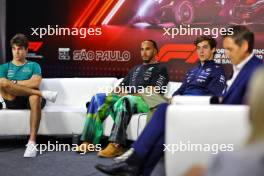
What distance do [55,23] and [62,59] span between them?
50cm

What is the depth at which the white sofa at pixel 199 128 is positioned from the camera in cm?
255

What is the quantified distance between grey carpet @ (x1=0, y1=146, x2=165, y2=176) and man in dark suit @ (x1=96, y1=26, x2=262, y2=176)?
1.96ft

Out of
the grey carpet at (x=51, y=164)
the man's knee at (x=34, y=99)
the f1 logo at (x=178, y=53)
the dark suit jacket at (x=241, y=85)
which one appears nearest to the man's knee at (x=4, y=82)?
the man's knee at (x=34, y=99)

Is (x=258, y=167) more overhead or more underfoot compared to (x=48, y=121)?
more overhead

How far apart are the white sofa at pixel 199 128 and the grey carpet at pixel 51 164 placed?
2.35 feet

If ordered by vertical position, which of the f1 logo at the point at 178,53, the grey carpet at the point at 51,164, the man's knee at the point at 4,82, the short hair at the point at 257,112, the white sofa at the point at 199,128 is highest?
the f1 logo at the point at 178,53

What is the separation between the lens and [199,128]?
259 centimetres

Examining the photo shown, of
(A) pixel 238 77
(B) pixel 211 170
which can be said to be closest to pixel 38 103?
(A) pixel 238 77

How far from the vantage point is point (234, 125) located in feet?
8.37

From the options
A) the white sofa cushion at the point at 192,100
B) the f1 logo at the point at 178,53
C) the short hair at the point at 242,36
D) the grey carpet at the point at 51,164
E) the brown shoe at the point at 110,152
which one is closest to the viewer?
the short hair at the point at 242,36

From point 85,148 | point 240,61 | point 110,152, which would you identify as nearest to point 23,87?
point 85,148

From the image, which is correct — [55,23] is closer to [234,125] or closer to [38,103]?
[38,103]

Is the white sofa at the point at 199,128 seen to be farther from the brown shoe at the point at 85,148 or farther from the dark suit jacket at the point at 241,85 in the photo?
the brown shoe at the point at 85,148

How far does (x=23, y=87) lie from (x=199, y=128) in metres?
2.37
